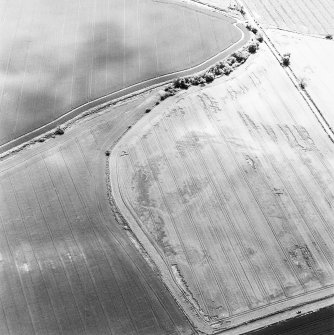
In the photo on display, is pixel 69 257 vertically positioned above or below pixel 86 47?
below

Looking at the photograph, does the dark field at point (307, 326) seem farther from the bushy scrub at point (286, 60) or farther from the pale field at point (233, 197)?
the bushy scrub at point (286, 60)

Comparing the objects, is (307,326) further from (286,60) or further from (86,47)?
(86,47)

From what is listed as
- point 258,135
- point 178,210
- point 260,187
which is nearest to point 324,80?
point 258,135

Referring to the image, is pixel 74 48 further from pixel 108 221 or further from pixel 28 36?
pixel 108 221

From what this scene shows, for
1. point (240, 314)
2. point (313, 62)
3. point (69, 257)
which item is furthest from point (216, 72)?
point (240, 314)

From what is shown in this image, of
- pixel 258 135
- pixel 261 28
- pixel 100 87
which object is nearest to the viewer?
pixel 258 135
